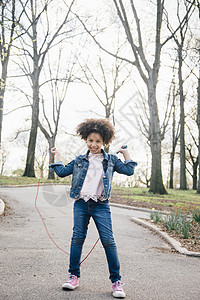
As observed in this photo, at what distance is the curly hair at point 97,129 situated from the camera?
3404mm

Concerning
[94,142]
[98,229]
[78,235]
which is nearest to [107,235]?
[98,229]

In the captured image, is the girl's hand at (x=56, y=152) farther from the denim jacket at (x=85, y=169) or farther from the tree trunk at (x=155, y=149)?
the tree trunk at (x=155, y=149)

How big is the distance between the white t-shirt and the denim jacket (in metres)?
0.04

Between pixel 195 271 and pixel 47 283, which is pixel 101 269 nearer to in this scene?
pixel 47 283

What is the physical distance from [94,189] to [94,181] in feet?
0.30

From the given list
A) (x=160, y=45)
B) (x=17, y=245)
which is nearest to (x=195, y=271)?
(x=17, y=245)

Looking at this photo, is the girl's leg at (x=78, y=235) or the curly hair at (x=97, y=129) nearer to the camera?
the girl's leg at (x=78, y=235)

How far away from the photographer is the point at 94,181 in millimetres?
3199

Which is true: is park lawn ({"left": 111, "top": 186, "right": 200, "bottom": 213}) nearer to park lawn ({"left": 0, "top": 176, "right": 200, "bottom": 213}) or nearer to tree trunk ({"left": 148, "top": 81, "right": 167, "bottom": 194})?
park lawn ({"left": 0, "top": 176, "right": 200, "bottom": 213})

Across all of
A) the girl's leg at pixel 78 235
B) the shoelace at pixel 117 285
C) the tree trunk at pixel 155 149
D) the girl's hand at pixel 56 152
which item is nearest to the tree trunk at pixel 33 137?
the tree trunk at pixel 155 149

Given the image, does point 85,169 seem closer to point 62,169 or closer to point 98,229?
point 62,169

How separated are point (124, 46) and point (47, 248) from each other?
24.7 metres

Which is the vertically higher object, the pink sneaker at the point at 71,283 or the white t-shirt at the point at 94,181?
the white t-shirt at the point at 94,181

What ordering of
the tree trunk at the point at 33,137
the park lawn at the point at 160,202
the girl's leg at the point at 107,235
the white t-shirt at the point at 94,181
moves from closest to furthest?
the girl's leg at the point at 107,235 → the white t-shirt at the point at 94,181 → the park lawn at the point at 160,202 → the tree trunk at the point at 33,137
